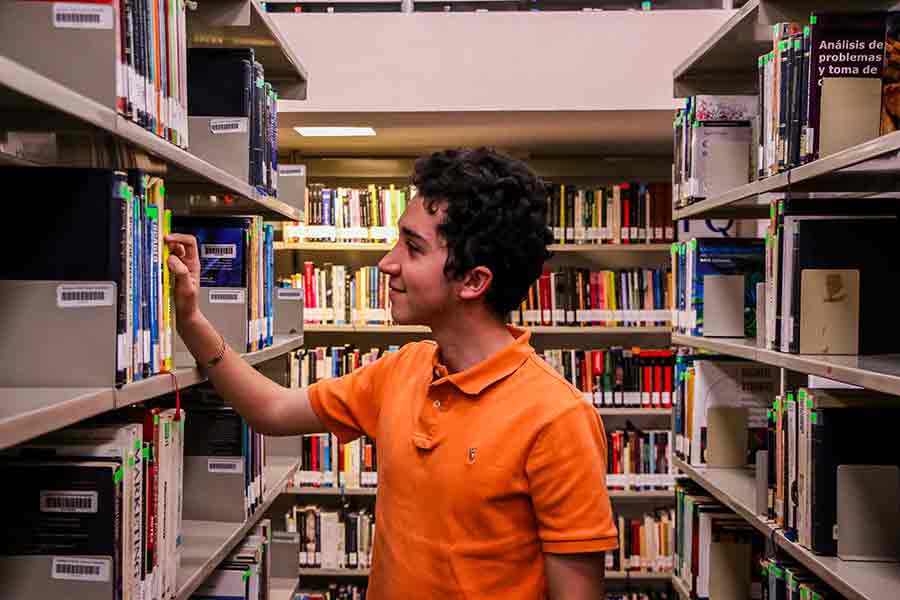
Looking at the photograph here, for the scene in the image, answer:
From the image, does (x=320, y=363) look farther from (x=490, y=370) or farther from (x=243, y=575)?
(x=490, y=370)

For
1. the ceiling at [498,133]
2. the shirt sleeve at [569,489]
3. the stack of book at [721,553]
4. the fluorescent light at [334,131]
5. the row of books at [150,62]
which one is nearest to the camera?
the row of books at [150,62]

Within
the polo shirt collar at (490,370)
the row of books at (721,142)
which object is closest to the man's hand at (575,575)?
the polo shirt collar at (490,370)

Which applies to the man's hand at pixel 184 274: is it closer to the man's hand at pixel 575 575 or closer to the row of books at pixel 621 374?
the man's hand at pixel 575 575

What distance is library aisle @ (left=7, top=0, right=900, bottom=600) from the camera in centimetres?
127

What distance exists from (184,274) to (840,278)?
138 centimetres

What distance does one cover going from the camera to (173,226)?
6.44 ft

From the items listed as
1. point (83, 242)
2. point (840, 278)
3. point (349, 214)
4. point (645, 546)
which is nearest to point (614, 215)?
point (349, 214)

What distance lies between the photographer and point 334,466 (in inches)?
183

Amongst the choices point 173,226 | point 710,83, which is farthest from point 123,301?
point 710,83

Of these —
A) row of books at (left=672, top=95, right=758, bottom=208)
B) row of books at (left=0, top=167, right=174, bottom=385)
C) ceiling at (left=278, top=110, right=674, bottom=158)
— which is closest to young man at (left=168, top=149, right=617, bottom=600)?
row of books at (left=0, top=167, right=174, bottom=385)

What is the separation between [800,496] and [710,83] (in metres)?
1.66

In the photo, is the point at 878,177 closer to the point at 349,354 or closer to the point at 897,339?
the point at 897,339

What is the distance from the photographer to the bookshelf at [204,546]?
1711mm

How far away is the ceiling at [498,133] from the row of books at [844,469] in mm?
2346
